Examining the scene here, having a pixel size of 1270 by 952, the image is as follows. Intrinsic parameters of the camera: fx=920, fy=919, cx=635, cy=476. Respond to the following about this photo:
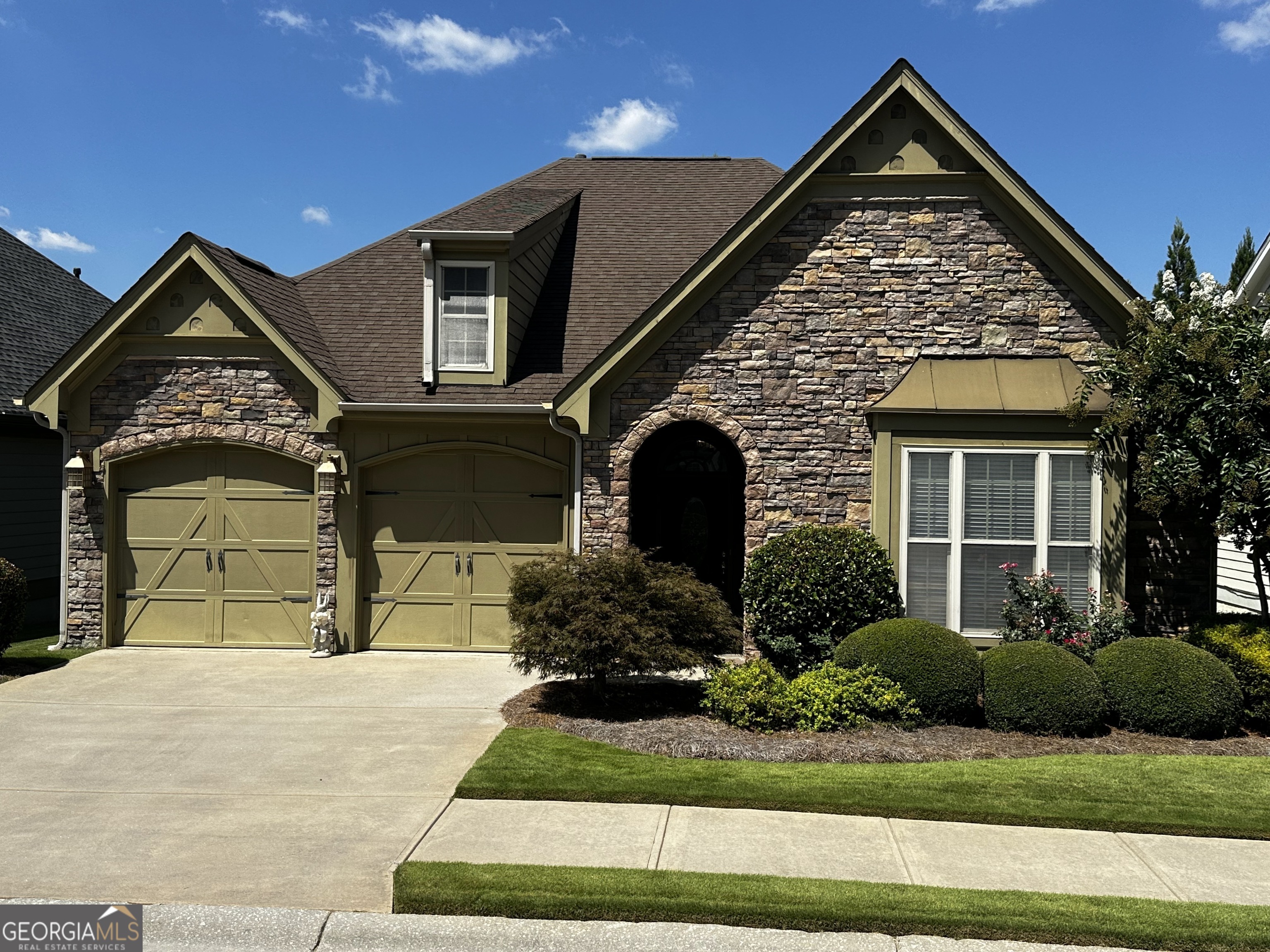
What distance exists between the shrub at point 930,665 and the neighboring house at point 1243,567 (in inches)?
266

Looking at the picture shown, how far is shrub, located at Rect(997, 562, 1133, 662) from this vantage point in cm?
1029

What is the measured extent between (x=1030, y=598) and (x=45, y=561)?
16266 millimetres

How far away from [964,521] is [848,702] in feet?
9.91

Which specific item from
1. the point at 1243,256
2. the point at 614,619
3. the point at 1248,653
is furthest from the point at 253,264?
the point at 1243,256

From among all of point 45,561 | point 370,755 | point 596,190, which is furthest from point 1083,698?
point 45,561

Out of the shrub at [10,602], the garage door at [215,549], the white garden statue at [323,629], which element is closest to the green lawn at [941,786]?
the white garden statue at [323,629]

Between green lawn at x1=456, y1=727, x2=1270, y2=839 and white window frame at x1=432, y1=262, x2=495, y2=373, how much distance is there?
6303mm

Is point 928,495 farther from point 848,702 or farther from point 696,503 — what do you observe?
point 696,503

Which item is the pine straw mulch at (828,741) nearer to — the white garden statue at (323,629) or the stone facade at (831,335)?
the stone facade at (831,335)

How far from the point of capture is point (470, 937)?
514 cm

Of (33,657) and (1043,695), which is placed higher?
(1043,695)

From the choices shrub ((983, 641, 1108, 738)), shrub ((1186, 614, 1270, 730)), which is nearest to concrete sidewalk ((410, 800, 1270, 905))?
shrub ((983, 641, 1108, 738))

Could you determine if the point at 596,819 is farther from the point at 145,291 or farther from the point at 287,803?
the point at 145,291

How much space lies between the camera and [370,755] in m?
8.38
